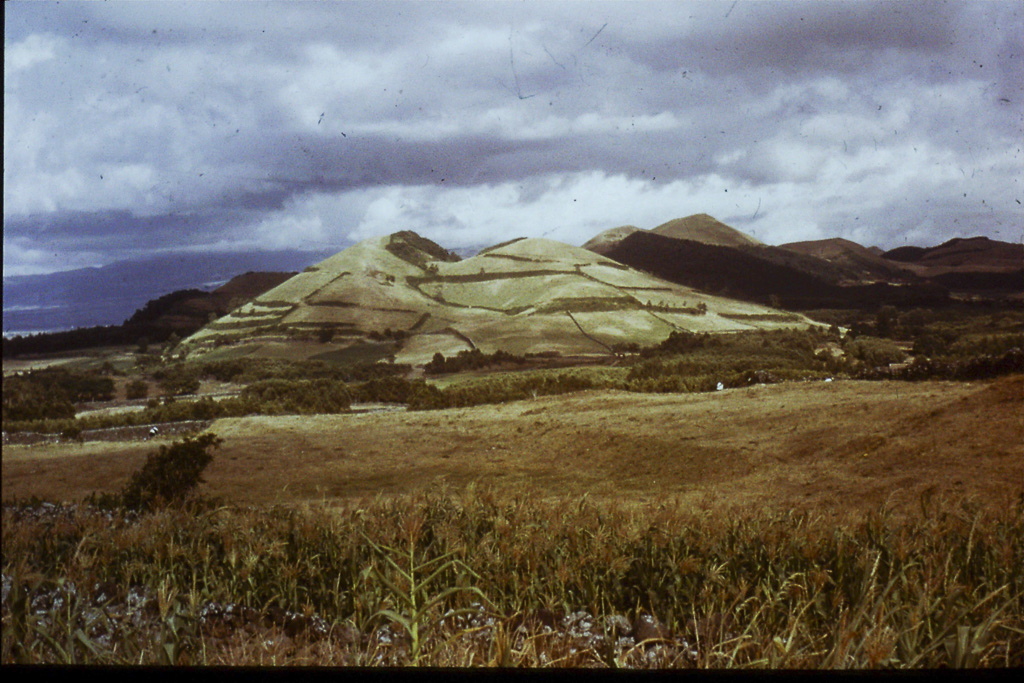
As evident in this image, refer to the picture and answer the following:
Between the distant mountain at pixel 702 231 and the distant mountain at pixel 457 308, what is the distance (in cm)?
36

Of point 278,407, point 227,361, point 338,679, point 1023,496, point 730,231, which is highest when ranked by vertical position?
point 730,231

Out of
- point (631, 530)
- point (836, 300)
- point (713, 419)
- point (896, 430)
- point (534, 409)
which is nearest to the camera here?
point (631, 530)

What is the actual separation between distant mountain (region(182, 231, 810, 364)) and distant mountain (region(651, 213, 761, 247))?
362 mm

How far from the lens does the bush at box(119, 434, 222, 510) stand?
360 cm

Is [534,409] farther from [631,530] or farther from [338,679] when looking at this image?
[338,679]

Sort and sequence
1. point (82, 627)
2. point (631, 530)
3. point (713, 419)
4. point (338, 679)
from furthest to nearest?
point (713, 419) < point (631, 530) < point (82, 627) < point (338, 679)

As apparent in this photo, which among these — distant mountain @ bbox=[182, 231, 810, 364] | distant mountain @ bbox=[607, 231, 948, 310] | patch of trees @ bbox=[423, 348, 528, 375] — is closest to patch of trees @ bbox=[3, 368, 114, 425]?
distant mountain @ bbox=[182, 231, 810, 364]

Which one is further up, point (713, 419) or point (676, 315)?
point (676, 315)

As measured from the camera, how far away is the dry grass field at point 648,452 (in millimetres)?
3352

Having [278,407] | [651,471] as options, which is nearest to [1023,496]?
[651,471]

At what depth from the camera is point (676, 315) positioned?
450cm

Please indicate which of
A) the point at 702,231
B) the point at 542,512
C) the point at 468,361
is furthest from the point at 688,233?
the point at 542,512

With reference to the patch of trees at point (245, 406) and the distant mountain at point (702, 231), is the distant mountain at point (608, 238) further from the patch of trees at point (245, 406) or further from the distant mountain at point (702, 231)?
the patch of trees at point (245, 406)

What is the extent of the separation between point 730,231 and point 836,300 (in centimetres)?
112
